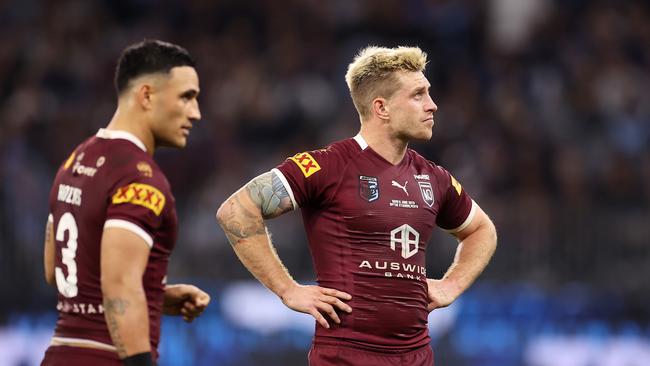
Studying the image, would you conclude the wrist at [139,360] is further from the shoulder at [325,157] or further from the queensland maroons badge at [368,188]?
the queensland maroons badge at [368,188]

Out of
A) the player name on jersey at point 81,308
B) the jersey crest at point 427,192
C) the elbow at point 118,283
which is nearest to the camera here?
the elbow at point 118,283

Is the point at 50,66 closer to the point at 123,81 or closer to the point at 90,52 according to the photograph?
the point at 90,52

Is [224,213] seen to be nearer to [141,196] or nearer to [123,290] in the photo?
[141,196]

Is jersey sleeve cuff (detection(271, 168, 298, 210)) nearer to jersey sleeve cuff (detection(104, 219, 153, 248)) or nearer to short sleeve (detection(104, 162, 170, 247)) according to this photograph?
short sleeve (detection(104, 162, 170, 247))

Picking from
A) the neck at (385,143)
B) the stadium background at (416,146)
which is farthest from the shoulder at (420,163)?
the stadium background at (416,146)

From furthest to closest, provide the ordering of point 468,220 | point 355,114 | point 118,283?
1. point 355,114
2. point 468,220
3. point 118,283

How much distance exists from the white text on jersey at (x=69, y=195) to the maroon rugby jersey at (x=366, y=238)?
132cm

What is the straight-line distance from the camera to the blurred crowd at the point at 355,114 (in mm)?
12188

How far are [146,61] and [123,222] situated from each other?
0.93m

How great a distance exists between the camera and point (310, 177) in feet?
21.8

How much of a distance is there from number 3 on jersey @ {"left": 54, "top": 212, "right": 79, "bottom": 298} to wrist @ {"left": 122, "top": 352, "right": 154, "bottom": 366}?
455mm

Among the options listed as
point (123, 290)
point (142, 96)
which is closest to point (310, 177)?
point (142, 96)

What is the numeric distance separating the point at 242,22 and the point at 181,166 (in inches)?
118

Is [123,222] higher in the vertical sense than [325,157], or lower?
lower
